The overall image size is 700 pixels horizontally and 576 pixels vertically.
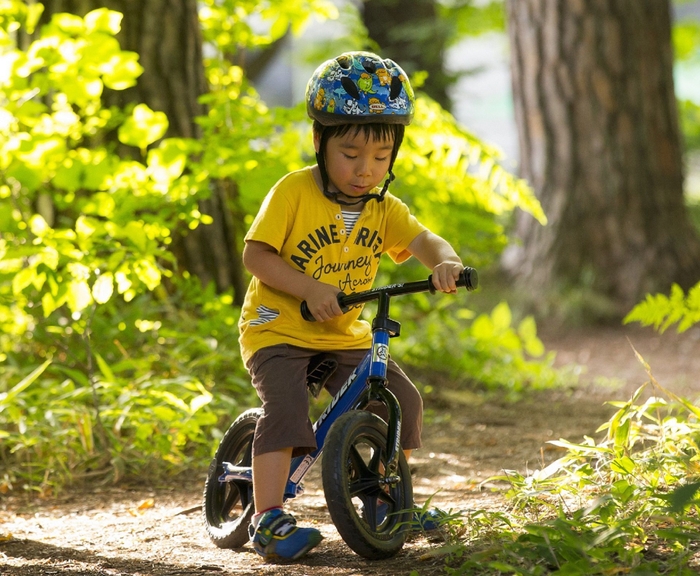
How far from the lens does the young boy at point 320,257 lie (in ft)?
9.07

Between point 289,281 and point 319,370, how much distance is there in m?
0.37

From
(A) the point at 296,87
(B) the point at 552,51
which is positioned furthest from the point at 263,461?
(A) the point at 296,87

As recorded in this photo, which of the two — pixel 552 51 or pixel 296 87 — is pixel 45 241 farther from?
pixel 296 87

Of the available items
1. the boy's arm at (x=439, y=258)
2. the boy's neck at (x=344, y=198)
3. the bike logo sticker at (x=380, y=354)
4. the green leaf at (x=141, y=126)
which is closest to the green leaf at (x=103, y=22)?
the green leaf at (x=141, y=126)

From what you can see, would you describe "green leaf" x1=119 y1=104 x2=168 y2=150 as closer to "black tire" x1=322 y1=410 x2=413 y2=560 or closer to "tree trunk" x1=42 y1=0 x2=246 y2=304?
"tree trunk" x1=42 y1=0 x2=246 y2=304


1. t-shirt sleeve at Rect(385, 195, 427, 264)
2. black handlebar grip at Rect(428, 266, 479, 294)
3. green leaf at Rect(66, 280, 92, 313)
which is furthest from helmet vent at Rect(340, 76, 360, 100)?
green leaf at Rect(66, 280, 92, 313)

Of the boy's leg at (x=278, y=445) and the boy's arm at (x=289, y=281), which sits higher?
the boy's arm at (x=289, y=281)

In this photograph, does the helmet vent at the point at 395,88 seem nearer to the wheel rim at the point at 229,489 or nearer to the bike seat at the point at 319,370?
the bike seat at the point at 319,370

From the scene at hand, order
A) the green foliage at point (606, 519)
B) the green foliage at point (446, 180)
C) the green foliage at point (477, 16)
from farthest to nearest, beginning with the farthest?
the green foliage at point (477, 16), the green foliage at point (446, 180), the green foliage at point (606, 519)

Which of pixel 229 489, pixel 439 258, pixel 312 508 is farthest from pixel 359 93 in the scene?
pixel 312 508

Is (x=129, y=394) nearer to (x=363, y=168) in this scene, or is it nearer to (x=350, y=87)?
(x=363, y=168)

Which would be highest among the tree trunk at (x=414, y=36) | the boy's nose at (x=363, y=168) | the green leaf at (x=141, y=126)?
the tree trunk at (x=414, y=36)

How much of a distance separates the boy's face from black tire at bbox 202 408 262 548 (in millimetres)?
824

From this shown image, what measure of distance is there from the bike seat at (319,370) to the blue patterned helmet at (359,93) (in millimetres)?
761
